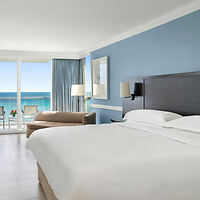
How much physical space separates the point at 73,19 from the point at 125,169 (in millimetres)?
2995

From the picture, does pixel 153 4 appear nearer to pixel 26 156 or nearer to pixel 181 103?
pixel 181 103

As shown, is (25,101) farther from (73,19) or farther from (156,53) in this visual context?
(156,53)

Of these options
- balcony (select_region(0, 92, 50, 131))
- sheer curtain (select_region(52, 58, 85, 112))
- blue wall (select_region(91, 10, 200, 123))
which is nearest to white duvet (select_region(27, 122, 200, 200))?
blue wall (select_region(91, 10, 200, 123))

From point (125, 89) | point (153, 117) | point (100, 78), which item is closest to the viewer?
point (153, 117)

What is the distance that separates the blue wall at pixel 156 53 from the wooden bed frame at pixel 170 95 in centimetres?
13

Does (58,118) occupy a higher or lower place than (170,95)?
lower

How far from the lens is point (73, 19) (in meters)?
4.31

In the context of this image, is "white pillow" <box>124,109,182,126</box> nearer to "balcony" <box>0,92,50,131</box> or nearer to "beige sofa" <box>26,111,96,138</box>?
"beige sofa" <box>26,111,96,138</box>

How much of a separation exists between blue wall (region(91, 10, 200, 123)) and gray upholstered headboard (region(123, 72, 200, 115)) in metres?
0.13

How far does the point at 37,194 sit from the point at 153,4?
2719mm

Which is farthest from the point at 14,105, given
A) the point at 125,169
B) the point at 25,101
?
the point at 125,169

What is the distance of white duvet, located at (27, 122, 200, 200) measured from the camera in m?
1.83

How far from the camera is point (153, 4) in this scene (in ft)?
11.9

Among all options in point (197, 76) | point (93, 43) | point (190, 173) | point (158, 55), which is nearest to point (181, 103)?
point (197, 76)
